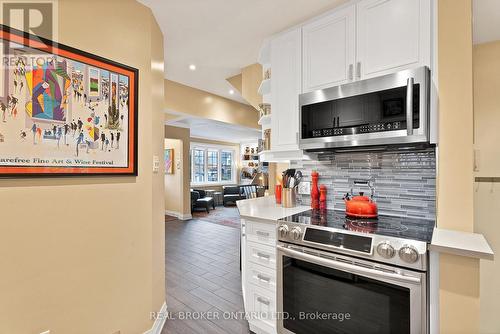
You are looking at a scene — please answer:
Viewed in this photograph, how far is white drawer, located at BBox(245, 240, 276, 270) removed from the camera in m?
1.67

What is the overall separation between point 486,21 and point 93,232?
10.8 feet

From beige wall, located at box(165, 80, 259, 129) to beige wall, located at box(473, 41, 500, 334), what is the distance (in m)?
3.77

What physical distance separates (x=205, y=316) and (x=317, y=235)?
1.37 m

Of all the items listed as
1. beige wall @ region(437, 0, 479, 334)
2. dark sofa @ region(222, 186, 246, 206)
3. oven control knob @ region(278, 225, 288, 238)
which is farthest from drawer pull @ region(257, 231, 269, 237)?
dark sofa @ region(222, 186, 246, 206)

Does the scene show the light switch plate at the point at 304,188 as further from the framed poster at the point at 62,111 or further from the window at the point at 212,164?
the window at the point at 212,164

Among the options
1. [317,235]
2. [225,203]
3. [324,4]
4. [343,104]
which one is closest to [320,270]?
[317,235]

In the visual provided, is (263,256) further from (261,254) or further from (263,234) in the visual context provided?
(263,234)

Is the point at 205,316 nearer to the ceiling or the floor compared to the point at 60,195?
nearer to the floor

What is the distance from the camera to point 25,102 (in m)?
1.21

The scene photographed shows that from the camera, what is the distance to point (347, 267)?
51.5 inches

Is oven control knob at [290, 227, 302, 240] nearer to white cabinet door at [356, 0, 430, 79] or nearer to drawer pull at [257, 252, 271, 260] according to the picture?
drawer pull at [257, 252, 271, 260]

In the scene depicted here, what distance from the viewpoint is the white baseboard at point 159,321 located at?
69.9 inches

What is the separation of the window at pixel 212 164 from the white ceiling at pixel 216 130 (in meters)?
0.48

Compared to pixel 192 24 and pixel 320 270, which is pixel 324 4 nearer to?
pixel 192 24
